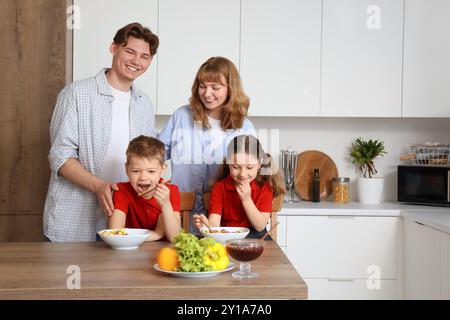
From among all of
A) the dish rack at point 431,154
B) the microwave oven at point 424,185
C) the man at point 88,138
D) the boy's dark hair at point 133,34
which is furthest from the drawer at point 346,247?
the boy's dark hair at point 133,34

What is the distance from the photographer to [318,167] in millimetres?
3916

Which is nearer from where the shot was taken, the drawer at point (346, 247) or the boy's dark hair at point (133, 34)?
the boy's dark hair at point (133, 34)

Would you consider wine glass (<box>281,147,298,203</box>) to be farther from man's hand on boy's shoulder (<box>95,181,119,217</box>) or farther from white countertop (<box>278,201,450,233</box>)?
man's hand on boy's shoulder (<box>95,181,119,217</box>)

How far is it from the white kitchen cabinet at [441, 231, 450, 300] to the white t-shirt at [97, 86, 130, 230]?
1.51m

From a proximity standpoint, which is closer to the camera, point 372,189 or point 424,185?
point 424,185

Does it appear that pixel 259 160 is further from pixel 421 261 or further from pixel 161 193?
pixel 421 261

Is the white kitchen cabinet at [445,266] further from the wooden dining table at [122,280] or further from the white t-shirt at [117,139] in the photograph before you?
the white t-shirt at [117,139]

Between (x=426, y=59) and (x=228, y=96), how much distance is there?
1710mm

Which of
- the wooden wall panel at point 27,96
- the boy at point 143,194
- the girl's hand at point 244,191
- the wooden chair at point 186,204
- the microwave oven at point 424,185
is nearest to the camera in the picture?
the boy at point 143,194

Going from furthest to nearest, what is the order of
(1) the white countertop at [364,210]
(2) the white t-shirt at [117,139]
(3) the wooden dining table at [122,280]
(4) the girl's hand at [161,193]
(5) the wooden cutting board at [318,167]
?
(5) the wooden cutting board at [318,167]
(1) the white countertop at [364,210]
(2) the white t-shirt at [117,139]
(4) the girl's hand at [161,193]
(3) the wooden dining table at [122,280]

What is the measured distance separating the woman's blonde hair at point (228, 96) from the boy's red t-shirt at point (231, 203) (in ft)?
0.80

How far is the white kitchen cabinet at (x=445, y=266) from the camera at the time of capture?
9.12ft

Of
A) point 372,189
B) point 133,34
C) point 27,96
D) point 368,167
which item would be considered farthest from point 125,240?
point 368,167

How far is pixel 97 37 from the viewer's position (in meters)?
3.55
